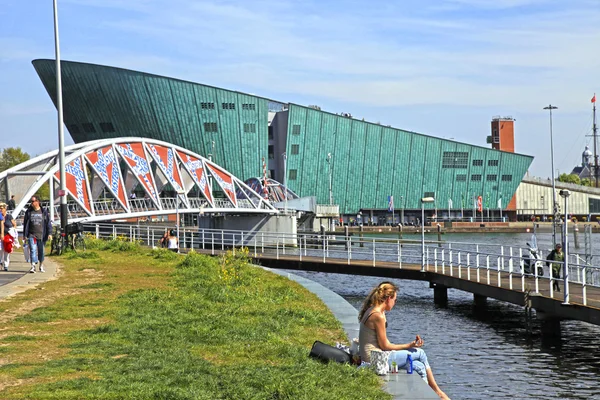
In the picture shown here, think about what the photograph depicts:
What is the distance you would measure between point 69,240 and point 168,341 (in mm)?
21338

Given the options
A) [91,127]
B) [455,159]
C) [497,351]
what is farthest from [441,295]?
[455,159]

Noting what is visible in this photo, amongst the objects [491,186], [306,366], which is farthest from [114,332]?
[491,186]

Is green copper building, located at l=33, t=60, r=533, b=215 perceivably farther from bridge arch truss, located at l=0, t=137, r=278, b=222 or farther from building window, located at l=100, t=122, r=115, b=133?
bridge arch truss, located at l=0, t=137, r=278, b=222

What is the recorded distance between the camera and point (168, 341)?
539 inches

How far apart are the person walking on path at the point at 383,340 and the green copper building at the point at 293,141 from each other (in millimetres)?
109334

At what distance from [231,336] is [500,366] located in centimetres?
843

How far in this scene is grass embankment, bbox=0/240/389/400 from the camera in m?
10.3

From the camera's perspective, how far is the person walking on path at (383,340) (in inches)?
471

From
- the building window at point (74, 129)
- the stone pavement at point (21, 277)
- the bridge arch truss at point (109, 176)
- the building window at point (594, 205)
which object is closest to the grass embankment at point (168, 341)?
the stone pavement at point (21, 277)

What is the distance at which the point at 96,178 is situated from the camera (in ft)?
206

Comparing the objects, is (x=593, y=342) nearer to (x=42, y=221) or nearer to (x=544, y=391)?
(x=544, y=391)

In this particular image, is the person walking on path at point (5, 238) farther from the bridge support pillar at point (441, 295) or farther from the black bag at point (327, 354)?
the bridge support pillar at point (441, 295)

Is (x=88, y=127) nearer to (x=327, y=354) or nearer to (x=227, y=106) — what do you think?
(x=227, y=106)

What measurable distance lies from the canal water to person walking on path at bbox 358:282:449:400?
16.5 feet
